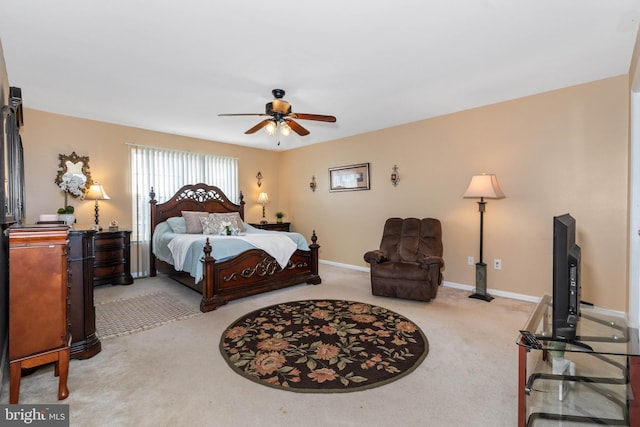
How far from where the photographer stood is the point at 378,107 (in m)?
4.05

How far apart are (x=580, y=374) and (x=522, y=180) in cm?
234

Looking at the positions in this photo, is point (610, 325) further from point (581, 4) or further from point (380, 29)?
point (380, 29)

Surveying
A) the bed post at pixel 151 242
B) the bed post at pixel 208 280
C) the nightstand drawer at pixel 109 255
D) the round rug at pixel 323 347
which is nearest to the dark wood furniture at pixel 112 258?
the nightstand drawer at pixel 109 255

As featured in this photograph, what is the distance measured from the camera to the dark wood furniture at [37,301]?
1745mm

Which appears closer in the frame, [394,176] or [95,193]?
[95,193]

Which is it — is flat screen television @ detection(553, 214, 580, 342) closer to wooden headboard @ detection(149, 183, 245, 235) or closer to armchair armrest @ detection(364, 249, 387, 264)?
armchair armrest @ detection(364, 249, 387, 264)

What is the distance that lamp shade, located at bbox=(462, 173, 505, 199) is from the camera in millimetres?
3645

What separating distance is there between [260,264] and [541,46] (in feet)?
11.8

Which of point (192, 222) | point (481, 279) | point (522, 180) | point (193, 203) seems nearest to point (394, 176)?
point (522, 180)

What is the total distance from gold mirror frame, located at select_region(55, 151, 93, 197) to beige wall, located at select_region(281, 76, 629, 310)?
4213 mm

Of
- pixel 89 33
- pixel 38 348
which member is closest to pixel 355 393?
pixel 38 348

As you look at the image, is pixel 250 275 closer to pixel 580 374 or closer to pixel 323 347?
pixel 323 347

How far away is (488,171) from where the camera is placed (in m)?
4.00

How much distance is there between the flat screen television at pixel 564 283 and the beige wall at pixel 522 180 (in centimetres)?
206
